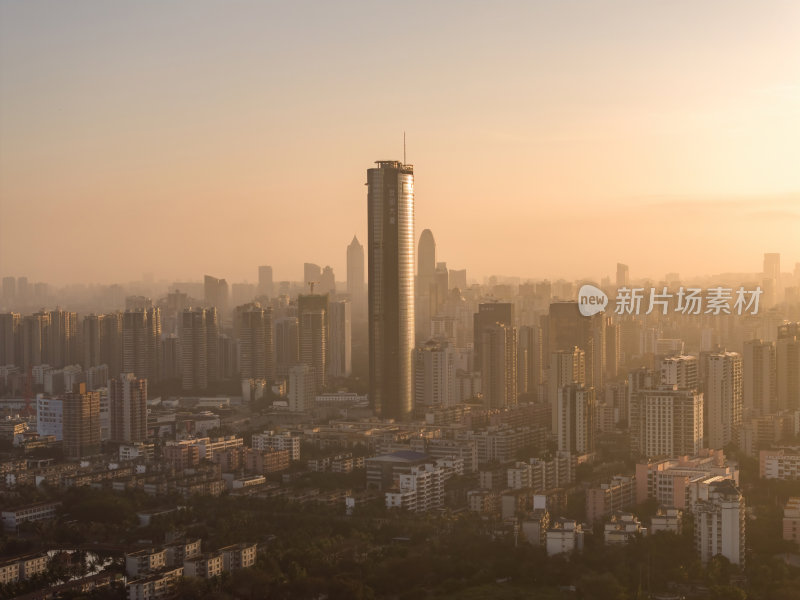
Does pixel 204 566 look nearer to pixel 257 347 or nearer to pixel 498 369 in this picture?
pixel 498 369

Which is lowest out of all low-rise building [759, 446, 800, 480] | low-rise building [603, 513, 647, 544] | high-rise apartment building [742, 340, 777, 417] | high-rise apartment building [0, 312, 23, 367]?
low-rise building [603, 513, 647, 544]

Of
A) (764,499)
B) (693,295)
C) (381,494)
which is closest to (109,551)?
(381,494)

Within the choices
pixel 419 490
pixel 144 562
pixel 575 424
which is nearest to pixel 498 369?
pixel 575 424

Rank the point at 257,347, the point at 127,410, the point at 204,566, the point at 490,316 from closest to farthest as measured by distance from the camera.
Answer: the point at 204,566, the point at 127,410, the point at 490,316, the point at 257,347

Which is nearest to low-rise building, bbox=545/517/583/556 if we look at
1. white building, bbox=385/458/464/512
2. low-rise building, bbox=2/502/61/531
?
white building, bbox=385/458/464/512

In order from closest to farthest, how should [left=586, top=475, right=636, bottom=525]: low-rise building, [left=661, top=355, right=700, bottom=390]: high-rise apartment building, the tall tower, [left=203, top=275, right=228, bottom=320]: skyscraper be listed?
[left=586, top=475, right=636, bottom=525]: low-rise building < [left=661, top=355, right=700, bottom=390]: high-rise apartment building < the tall tower < [left=203, top=275, right=228, bottom=320]: skyscraper

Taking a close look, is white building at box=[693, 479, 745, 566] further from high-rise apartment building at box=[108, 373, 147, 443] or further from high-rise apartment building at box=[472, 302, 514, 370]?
high-rise apartment building at box=[472, 302, 514, 370]
